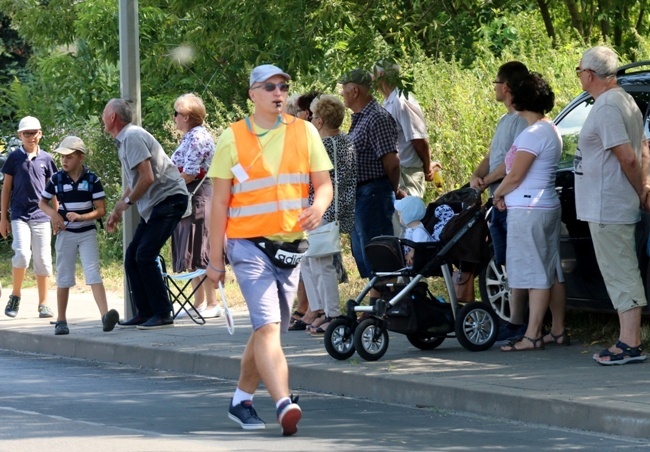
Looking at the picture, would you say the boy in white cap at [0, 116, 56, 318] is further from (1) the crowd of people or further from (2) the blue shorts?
(2) the blue shorts

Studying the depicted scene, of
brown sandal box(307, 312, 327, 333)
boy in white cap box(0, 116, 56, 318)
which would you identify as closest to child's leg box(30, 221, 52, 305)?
boy in white cap box(0, 116, 56, 318)

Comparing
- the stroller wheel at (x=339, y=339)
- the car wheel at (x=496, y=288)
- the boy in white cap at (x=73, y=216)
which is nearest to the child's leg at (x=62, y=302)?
the boy in white cap at (x=73, y=216)

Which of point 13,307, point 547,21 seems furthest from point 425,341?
point 547,21

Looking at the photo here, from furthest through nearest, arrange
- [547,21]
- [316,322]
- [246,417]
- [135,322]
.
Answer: [547,21]
[135,322]
[316,322]
[246,417]

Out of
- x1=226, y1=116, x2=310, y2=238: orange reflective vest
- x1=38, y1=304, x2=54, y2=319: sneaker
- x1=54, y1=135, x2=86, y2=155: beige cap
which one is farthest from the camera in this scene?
x1=38, y1=304, x2=54, y2=319: sneaker

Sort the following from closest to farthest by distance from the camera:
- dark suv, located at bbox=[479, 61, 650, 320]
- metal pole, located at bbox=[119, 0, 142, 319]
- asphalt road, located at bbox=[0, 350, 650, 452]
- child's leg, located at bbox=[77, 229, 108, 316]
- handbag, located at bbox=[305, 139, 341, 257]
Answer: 1. asphalt road, located at bbox=[0, 350, 650, 452]
2. dark suv, located at bbox=[479, 61, 650, 320]
3. handbag, located at bbox=[305, 139, 341, 257]
4. child's leg, located at bbox=[77, 229, 108, 316]
5. metal pole, located at bbox=[119, 0, 142, 319]

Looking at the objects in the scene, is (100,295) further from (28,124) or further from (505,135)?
(505,135)

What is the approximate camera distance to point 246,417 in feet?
26.2

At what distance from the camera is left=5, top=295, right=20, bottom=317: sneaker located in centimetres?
1434

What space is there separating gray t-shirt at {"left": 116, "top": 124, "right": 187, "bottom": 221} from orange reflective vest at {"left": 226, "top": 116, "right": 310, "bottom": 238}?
4380 millimetres

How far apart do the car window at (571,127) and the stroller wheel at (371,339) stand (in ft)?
6.36

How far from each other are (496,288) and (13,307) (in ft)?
17.7

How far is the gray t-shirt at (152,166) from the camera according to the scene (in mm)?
12117

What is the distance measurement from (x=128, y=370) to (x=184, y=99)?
3145mm
